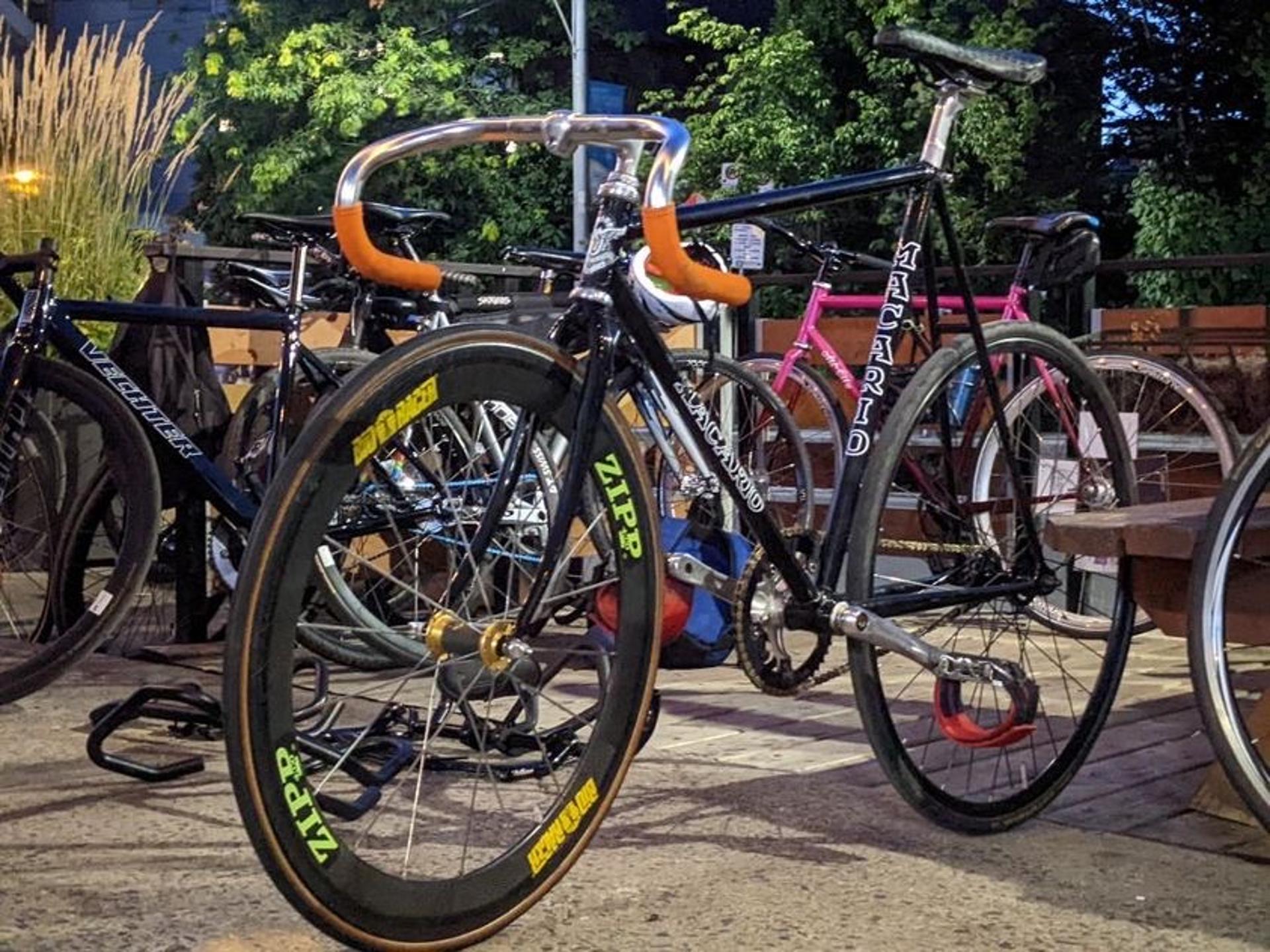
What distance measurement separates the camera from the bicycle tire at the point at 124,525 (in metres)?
3.90

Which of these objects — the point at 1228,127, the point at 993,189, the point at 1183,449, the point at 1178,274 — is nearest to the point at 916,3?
the point at 993,189

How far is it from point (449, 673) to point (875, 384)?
0.99 m

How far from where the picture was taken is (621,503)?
8.51ft

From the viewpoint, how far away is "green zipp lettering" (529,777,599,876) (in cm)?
252

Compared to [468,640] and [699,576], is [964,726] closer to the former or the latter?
[699,576]

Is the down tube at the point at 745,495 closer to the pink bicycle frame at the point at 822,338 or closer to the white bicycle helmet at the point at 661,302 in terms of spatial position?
the white bicycle helmet at the point at 661,302

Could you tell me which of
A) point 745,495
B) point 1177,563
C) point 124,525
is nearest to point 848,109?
point 124,525

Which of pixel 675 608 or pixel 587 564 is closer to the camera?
pixel 587 564

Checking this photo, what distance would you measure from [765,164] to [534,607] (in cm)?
2051

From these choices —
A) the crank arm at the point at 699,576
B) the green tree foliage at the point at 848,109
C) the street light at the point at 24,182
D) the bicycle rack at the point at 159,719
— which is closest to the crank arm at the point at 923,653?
the crank arm at the point at 699,576

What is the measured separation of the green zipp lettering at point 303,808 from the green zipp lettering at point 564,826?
357 mm

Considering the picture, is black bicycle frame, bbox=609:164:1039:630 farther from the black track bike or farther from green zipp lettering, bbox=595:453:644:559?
green zipp lettering, bbox=595:453:644:559

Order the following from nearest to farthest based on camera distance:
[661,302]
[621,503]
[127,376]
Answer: [621,503] → [661,302] → [127,376]

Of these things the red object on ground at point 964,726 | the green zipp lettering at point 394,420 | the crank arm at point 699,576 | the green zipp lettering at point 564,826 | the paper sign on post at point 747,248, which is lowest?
the green zipp lettering at point 564,826
